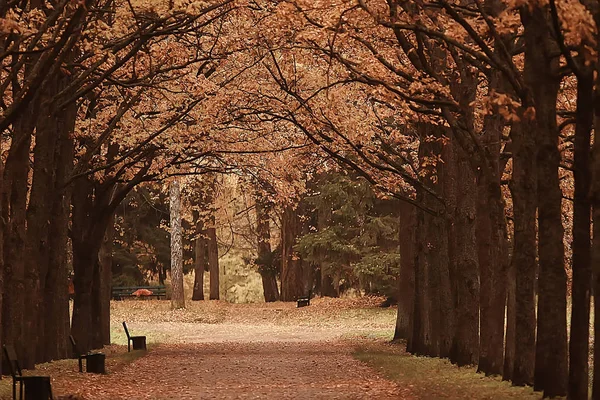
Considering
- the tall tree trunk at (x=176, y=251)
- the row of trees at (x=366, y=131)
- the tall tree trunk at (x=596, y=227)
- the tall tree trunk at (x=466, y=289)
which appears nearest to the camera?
the tall tree trunk at (x=596, y=227)

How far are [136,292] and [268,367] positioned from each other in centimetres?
3663

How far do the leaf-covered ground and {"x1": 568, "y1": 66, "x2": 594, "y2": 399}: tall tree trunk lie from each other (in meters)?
1.77

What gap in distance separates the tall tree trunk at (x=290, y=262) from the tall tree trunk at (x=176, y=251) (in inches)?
319

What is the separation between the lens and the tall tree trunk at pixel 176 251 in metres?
53.3

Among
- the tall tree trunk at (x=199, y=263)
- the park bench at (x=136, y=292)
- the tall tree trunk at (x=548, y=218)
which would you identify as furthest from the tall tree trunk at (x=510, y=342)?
the park bench at (x=136, y=292)

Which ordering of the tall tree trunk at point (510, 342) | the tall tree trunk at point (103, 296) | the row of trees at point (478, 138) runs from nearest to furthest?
1. the row of trees at point (478, 138)
2. the tall tree trunk at point (510, 342)
3. the tall tree trunk at point (103, 296)

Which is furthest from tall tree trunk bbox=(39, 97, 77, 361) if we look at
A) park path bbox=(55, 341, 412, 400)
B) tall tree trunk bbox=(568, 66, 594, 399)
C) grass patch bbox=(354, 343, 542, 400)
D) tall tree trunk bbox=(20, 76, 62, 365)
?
tall tree trunk bbox=(568, 66, 594, 399)

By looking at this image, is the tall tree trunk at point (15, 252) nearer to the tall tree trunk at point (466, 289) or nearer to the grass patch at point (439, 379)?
the grass patch at point (439, 379)

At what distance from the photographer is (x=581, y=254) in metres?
14.1

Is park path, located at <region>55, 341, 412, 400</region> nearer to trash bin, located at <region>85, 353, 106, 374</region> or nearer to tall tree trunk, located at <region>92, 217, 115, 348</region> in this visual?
trash bin, located at <region>85, 353, 106, 374</region>

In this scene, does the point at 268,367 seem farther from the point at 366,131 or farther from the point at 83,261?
the point at 83,261

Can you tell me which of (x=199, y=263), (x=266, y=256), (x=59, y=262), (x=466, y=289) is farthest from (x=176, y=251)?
(x=466, y=289)

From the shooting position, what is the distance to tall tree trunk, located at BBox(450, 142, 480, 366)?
2281 cm

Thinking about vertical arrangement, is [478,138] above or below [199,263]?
above
